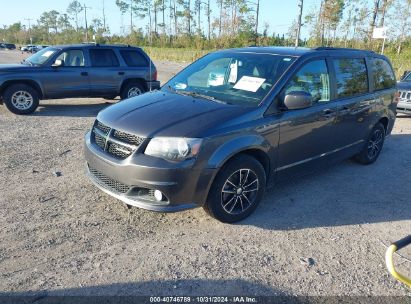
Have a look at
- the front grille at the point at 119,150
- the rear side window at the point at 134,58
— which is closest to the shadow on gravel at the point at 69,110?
the rear side window at the point at 134,58

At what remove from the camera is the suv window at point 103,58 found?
31.9 ft

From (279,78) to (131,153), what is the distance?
184 cm

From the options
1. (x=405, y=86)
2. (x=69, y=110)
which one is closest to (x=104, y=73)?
(x=69, y=110)

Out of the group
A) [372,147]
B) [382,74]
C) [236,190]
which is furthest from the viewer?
[372,147]

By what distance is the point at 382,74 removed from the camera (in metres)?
5.74

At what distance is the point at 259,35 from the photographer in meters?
47.1

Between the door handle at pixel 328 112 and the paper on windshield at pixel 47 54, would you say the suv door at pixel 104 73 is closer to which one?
the paper on windshield at pixel 47 54

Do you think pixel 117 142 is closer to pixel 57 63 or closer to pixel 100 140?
pixel 100 140

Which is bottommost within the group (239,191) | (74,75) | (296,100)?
(239,191)

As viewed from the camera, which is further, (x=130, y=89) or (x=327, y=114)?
(x=130, y=89)

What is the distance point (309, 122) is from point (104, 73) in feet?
23.4

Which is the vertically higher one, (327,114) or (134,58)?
(134,58)

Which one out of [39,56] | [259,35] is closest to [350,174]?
[39,56]

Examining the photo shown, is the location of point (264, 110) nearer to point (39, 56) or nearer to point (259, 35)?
point (39, 56)
